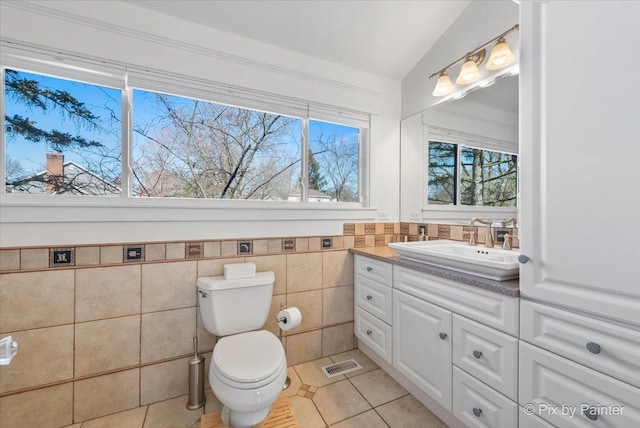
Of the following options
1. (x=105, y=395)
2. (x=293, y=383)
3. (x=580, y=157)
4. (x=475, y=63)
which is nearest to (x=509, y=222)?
(x=580, y=157)

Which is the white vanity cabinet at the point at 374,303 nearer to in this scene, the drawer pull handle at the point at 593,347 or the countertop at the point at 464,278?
the countertop at the point at 464,278

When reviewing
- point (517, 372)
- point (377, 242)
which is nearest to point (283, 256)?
point (377, 242)

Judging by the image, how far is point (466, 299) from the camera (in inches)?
50.7

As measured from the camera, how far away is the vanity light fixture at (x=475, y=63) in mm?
1599

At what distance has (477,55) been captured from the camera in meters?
1.81

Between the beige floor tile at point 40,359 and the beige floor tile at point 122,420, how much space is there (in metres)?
0.30

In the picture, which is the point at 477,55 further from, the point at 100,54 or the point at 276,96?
the point at 100,54

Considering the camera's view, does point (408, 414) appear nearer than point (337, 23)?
Yes

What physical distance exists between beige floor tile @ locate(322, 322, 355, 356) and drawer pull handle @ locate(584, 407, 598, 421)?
1.52 metres

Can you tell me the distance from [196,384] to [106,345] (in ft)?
1.85

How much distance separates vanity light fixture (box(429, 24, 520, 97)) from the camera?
1599 mm

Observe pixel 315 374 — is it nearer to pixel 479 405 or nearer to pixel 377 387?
pixel 377 387

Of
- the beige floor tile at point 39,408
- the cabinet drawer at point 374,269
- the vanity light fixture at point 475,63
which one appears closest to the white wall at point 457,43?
the vanity light fixture at point 475,63

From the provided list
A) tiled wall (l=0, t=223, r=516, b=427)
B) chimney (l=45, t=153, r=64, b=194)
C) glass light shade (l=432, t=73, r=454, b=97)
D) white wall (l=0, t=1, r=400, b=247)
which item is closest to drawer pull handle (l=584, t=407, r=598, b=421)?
tiled wall (l=0, t=223, r=516, b=427)
